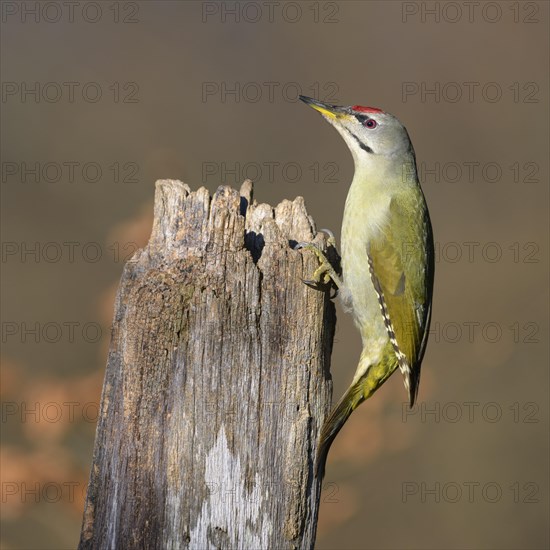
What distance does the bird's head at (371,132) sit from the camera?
4.77 metres

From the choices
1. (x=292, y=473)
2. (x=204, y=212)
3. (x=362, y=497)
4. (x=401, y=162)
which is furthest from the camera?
(x=362, y=497)

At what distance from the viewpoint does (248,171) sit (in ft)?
24.7

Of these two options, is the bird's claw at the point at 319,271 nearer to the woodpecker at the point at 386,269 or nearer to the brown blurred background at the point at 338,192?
the woodpecker at the point at 386,269

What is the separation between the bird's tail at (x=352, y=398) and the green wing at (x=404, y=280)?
9cm

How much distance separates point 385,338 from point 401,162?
107 cm

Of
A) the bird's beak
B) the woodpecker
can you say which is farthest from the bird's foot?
the bird's beak

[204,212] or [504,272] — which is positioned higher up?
[204,212]

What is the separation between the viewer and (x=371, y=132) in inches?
189

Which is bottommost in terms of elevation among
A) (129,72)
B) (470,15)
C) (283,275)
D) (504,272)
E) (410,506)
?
(410,506)

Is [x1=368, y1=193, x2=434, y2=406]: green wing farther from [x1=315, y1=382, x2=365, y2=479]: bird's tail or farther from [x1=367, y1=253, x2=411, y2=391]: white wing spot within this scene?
[x1=315, y1=382, x2=365, y2=479]: bird's tail

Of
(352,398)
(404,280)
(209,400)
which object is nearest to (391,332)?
(404,280)

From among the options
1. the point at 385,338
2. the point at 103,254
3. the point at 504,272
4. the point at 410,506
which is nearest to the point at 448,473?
the point at 410,506

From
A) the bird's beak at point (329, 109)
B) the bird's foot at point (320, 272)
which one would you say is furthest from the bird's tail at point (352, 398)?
the bird's beak at point (329, 109)

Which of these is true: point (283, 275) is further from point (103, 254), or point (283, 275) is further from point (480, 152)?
point (480, 152)
